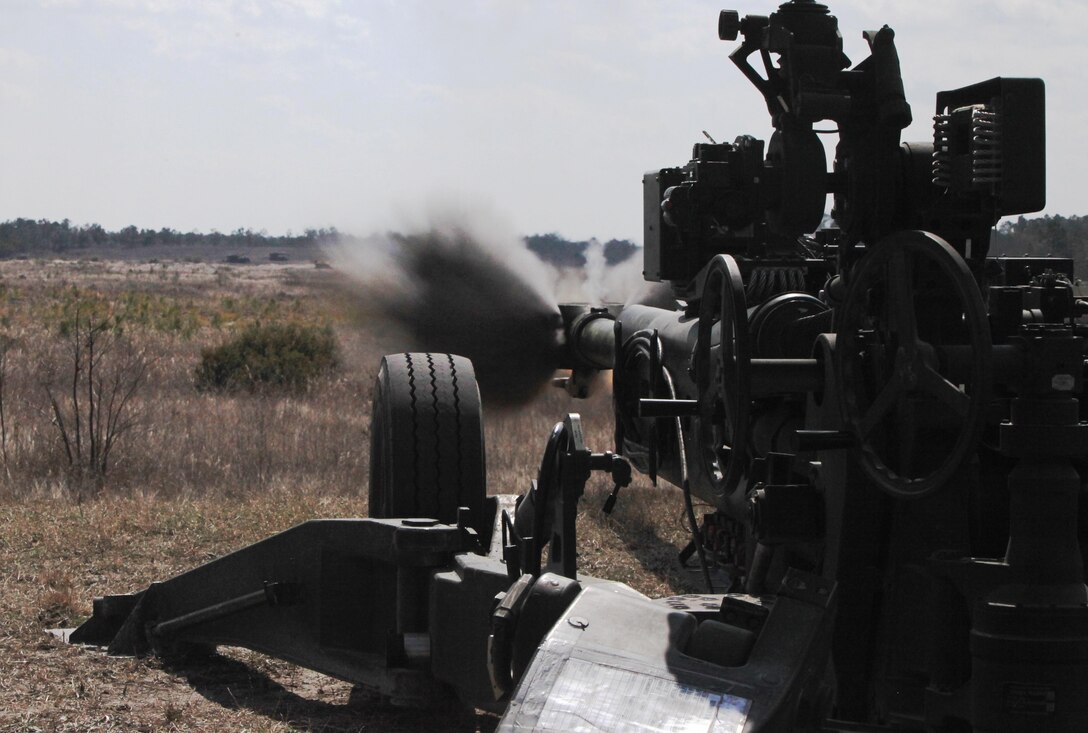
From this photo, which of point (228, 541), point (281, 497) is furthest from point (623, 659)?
point (281, 497)

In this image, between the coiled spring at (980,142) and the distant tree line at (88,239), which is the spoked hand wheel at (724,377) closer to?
the coiled spring at (980,142)

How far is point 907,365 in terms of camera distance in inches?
120

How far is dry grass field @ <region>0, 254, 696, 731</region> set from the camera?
488 cm

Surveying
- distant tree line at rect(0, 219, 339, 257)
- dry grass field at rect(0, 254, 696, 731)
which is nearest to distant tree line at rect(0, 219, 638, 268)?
distant tree line at rect(0, 219, 339, 257)

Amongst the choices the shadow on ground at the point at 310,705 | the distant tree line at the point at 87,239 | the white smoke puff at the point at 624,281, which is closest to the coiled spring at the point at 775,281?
the shadow on ground at the point at 310,705

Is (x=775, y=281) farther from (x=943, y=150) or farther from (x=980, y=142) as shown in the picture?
(x=980, y=142)

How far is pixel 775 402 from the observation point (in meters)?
4.16

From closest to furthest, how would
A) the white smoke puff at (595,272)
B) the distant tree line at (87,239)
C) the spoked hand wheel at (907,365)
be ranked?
the spoked hand wheel at (907,365)
the white smoke puff at (595,272)
the distant tree line at (87,239)

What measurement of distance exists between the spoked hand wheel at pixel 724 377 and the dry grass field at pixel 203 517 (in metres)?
1.59

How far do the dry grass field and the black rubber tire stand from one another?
0.73 metres

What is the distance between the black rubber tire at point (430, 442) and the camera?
543 centimetres

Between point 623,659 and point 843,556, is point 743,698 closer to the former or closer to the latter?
point 623,659

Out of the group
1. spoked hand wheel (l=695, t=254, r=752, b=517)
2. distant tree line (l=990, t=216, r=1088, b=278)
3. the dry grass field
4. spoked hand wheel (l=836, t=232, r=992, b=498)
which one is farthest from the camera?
distant tree line (l=990, t=216, r=1088, b=278)

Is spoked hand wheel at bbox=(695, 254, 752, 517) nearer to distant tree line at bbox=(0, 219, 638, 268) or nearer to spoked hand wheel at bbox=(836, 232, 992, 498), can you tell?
spoked hand wheel at bbox=(836, 232, 992, 498)
